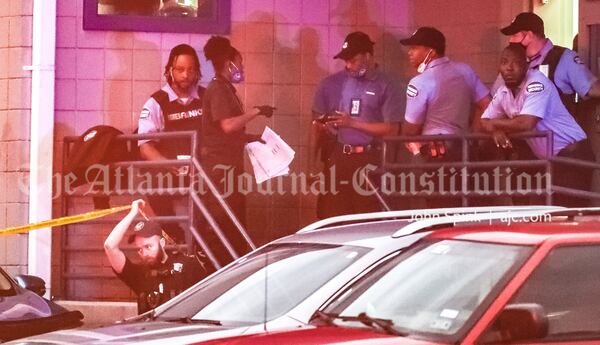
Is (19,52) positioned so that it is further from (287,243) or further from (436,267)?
(436,267)

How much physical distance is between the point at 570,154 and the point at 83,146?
4.29 metres

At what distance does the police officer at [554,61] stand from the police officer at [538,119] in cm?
24

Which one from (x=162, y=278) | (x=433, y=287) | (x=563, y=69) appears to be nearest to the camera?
(x=433, y=287)

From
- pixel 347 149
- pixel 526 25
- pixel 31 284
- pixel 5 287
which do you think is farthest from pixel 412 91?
pixel 5 287

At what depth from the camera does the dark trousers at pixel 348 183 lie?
42.8ft

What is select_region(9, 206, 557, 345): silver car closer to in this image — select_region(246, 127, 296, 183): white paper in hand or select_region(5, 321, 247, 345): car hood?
select_region(5, 321, 247, 345): car hood

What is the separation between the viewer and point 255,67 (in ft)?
44.9

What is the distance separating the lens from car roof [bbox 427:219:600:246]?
6.68 m

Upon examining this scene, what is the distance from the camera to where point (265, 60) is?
540 inches

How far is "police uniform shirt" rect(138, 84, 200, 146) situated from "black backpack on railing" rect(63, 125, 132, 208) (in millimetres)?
224

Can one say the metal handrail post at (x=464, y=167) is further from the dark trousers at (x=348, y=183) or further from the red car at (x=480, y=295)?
the red car at (x=480, y=295)

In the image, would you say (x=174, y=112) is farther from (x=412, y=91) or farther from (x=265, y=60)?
(x=412, y=91)

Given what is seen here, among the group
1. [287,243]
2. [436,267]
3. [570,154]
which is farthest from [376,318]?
[570,154]

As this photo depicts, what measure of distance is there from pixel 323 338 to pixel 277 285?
4.19 feet
